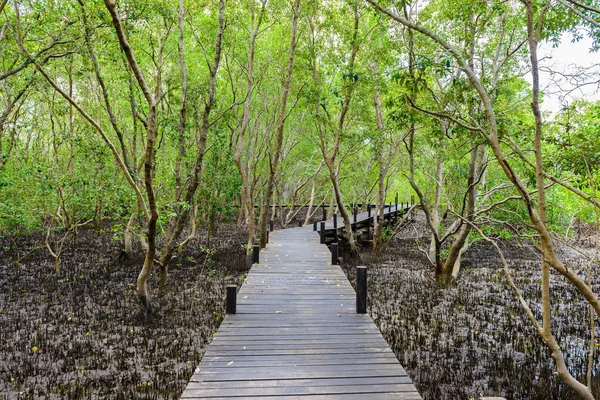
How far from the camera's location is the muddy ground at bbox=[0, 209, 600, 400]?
5.48 meters

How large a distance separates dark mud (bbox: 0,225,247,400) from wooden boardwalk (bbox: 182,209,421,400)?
1190mm

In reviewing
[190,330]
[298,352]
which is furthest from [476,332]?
[190,330]

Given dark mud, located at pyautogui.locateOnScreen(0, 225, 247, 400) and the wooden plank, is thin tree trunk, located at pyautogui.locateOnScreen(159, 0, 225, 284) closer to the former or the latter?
dark mud, located at pyautogui.locateOnScreen(0, 225, 247, 400)

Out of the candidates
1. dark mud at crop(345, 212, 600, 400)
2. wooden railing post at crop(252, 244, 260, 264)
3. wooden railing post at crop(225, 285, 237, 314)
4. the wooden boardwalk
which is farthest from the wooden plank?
wooden railing post at crop(252, 244, 260, 264)

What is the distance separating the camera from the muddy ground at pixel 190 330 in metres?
5.48

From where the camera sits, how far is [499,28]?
8.99 metres

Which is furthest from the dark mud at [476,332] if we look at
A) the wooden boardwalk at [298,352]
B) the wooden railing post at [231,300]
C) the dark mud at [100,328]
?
the dark mud at [100,328]

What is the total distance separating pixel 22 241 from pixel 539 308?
18.8 m

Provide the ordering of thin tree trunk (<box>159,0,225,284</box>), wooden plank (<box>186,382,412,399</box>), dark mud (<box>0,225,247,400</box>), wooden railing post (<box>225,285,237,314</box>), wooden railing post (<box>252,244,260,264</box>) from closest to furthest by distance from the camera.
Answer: wooden plank (<box>186,382,412,399</box>), dark mud (<box>0,225,247,400</box>), wooden railing post (<box>225,285,237,314</box>), thin tree trunk (<box>159,0,225,284</box>), wooden railing post (<box>252,244,260,264</box>)

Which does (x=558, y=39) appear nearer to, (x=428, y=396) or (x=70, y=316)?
(x=428, y=396)

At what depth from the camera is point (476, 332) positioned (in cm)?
736

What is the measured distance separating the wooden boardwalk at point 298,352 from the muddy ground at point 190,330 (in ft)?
3.68

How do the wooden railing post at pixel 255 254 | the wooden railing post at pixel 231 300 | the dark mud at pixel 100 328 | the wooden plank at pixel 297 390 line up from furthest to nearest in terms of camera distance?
1. the wooden railing post at pixel 255 254
2. the wooden railing post at pixel 231 300
3. the dark mud at pixel 100 328
4. the wooden plank at pixel 297 390

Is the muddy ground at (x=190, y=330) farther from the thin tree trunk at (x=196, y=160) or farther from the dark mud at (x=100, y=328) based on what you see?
the thin tree trunk at (x=196, y=160)
